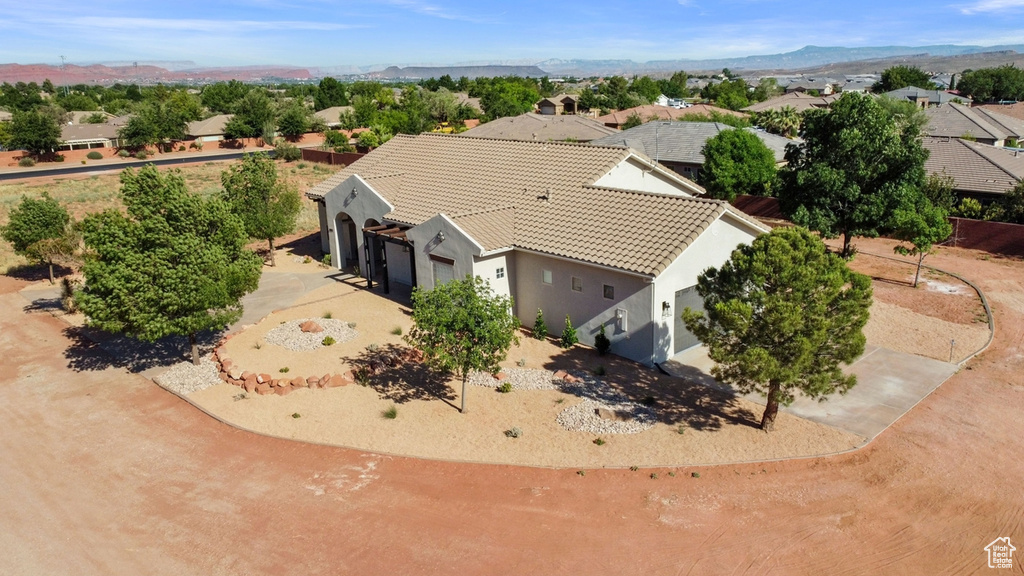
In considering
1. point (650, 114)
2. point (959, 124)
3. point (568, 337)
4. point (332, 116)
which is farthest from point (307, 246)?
point (332, 116)

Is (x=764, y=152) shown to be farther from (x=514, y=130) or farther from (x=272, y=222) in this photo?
(x=272, y=222)

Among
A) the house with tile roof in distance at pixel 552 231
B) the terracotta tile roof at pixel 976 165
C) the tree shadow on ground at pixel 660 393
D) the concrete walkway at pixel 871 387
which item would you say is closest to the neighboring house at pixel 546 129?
the terracotta tile roof at pixel 976 165

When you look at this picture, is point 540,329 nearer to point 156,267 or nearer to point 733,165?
point 156,267

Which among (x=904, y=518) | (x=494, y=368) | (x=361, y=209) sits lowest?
(x=904, y=518)

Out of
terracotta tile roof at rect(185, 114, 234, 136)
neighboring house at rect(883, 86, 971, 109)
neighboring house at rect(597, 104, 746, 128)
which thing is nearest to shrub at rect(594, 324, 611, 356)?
neighboring house at rect(597, 104, 746, 128)

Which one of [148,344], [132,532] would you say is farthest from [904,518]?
[148,344]

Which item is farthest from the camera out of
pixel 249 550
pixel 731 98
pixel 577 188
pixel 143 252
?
pixel 731 98
